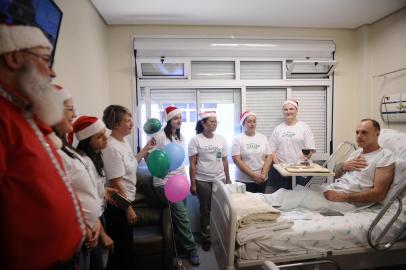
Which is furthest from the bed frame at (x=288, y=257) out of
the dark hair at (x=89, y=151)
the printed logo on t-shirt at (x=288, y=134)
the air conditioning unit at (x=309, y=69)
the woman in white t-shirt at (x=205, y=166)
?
the air conditioning unit at (x=309, y=69)

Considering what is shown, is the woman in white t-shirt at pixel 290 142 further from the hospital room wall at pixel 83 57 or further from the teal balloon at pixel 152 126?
the hospital room wall at pixel 83 57

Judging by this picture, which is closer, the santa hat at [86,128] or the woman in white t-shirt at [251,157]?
the santa hat at [86,128]

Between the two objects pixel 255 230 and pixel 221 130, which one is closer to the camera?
pixel 255 230

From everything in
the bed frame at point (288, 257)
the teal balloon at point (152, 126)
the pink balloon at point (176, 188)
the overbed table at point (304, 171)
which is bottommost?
the bed frame at point (288, 257)

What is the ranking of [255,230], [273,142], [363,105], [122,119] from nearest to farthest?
[255,230], [122,119], [273,142], [363,105]

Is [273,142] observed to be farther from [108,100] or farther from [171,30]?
[108,100]

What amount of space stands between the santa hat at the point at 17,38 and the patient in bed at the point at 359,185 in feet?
6.38

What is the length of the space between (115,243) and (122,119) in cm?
89

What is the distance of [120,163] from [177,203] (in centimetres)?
91

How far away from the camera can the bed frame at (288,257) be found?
153cm

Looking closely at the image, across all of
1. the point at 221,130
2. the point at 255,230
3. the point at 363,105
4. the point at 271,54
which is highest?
the point at 271,54

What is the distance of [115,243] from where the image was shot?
66.2 inches

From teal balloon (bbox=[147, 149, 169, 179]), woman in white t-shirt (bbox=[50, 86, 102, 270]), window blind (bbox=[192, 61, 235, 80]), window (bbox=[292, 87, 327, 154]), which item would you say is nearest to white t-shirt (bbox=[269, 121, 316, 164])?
window (bbox=[292, 87, 327, 154])

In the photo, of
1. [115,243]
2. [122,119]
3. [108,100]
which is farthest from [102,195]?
[108,100]
